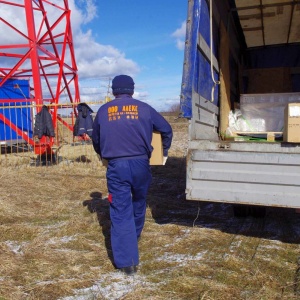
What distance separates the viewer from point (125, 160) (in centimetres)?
347

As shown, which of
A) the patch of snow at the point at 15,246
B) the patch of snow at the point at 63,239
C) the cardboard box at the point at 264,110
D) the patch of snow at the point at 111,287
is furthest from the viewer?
the cardboard box at the point at 264,110

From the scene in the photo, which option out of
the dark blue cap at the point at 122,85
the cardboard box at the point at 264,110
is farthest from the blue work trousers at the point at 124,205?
the cardboard box at the point at 264,110

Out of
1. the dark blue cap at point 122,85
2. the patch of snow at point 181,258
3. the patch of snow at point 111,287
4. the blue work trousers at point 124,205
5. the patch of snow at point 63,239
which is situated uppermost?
the dark blue cap at point 122,85

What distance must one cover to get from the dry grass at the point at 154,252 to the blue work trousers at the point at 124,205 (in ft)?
0.62

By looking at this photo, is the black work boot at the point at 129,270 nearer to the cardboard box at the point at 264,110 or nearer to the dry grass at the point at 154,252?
the dry grass at the point at 154,252

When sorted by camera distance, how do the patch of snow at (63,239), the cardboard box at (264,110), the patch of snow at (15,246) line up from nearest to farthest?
the patch of snow at (15,246), the patch of snow at (63,239), the cardboard box at (264,110)

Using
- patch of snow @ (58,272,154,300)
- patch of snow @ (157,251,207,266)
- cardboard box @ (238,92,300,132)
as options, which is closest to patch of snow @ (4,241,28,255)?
patch of snow @ (58,272,154,300)

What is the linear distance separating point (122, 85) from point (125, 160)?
736 millimetres

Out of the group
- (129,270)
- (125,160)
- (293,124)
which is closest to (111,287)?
(129,270)

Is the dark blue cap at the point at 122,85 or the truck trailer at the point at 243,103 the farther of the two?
the dark blue cap at the point at 122,85

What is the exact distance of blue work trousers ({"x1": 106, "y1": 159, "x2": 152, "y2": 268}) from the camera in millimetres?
3453

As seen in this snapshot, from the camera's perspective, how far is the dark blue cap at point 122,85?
11.9ft

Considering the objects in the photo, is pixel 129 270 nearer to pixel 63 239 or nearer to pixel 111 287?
pixel 111 287

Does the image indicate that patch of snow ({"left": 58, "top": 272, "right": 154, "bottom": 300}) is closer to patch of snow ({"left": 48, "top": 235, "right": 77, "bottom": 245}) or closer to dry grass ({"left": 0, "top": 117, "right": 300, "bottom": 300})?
dry grass ({"left": 0, "top": 117, "right": 300, "bottom": 300})
